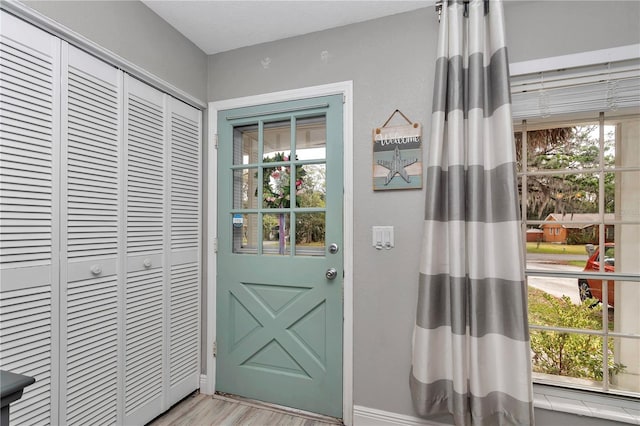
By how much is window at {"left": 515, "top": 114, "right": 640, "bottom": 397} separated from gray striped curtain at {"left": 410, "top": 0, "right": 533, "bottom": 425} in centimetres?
33

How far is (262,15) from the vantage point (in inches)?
72.6

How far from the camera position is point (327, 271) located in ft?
6.37

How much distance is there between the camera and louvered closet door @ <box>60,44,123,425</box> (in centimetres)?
142

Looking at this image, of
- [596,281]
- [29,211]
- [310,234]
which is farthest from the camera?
[310,234]

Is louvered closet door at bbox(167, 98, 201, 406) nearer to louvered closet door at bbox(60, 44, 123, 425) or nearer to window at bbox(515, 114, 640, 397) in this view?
louvered closet door at bbox(60, 44, 123, 425)

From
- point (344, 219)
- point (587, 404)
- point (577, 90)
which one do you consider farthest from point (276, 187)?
point (587, 404)

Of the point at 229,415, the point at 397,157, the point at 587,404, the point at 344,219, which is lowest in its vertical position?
the point at 229,415

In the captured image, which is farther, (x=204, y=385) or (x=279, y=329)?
(x=204, y=385)

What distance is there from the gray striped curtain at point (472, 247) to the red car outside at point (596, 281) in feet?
1.55

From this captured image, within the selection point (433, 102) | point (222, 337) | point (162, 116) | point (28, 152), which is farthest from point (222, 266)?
point (433, 102)

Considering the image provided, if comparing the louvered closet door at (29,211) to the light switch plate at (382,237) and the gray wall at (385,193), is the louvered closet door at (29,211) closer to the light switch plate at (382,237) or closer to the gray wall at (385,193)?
the gray wall at (385,193)

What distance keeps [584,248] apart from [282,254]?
1.73 m

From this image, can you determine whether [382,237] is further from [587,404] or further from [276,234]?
[587,404]

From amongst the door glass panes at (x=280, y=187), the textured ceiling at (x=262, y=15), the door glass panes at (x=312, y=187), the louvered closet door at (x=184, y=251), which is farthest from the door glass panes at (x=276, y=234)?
the textured ceiling at (x=262, y=15)
